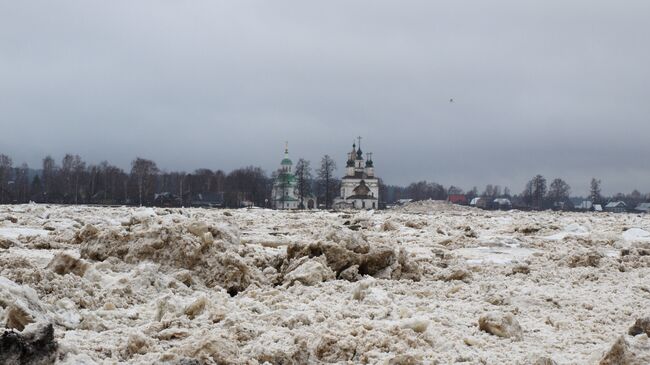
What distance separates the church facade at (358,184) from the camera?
108 metres

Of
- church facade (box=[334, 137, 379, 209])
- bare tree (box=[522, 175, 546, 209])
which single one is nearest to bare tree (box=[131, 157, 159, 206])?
church facade (box=[334, 137, 379, 209])

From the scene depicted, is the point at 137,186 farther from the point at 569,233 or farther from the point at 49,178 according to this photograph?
the point at 569,233

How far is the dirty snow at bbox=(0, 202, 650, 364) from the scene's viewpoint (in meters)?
5.21

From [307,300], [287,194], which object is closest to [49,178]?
[287,194]

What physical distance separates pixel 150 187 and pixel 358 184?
3814 cm

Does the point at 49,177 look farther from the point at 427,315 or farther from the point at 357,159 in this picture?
the point at 427,315

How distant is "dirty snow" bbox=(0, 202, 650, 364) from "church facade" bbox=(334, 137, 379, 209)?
92.9 meters

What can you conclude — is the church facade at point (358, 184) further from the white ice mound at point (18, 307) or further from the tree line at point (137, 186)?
the white ice mound at point (18, 307)

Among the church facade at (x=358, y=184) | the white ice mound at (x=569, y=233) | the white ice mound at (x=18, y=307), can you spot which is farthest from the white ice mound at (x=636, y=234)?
the church facade at (x=358, y=184)

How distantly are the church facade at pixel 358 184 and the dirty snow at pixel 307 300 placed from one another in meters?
92.9

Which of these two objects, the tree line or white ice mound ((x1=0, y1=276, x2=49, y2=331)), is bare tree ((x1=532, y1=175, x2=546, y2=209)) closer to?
the tree line

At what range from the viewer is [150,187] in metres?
86.4

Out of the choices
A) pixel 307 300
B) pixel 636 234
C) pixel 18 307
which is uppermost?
pixel 636 234

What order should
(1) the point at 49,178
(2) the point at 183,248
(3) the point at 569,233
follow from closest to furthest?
(2) the point at 183,248
(3) the point at 569,233
(1) the point at 49,178
